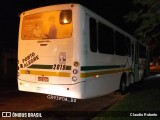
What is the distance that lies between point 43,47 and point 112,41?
138 inches

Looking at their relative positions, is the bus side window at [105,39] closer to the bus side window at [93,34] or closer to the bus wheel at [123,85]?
the bus side window at [93,34]

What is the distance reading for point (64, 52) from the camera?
1061 cm

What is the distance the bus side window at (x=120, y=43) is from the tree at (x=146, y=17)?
3976 millimetres

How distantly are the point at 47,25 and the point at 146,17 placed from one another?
3.52 metres

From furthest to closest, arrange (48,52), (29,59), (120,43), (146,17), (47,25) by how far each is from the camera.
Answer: (120,43), (29,59), (47,25), (48,52), (146,17)

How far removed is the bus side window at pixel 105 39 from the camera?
1175cm

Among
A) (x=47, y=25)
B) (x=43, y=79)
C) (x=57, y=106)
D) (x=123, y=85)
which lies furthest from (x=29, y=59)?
(x=123, y=85)

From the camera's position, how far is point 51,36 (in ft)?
36.1

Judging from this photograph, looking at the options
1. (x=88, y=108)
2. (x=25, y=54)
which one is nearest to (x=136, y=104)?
(x=88, y=108)

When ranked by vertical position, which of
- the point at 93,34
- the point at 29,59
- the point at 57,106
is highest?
the point at 93,34

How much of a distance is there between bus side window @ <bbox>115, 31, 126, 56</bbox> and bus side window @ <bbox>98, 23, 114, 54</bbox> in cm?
71

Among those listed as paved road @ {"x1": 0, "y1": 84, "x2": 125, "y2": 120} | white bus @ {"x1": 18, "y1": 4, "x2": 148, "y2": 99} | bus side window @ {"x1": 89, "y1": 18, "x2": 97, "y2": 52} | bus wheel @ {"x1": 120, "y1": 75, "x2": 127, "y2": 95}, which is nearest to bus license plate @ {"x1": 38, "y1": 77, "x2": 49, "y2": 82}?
white bus @ {"x1": 18, "y1": 4, "x2": 148, "y2": 99}

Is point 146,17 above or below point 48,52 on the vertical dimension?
above

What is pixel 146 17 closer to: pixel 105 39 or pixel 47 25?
pixel 105 39
